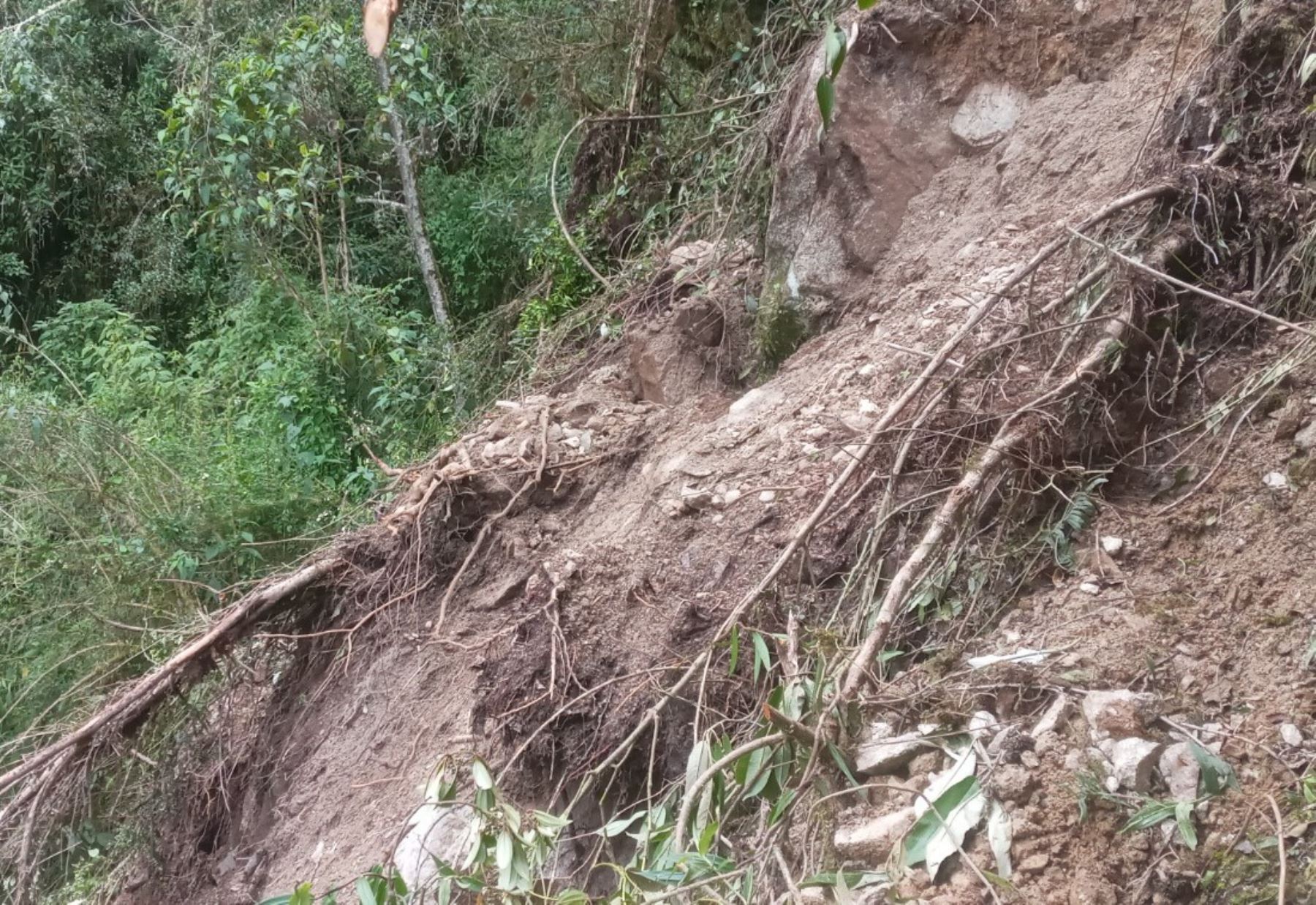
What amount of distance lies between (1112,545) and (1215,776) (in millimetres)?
681

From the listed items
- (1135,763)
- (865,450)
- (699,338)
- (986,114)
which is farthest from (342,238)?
(1135,763)

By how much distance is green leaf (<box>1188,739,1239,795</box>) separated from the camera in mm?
1735

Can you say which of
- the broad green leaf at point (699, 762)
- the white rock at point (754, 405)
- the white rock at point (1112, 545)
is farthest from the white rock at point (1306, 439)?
the white rock at point (754, 405)

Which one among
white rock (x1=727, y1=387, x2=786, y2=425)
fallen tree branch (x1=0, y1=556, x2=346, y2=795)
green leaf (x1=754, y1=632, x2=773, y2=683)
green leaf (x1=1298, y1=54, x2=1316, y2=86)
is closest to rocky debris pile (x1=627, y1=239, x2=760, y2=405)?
white rock (x1=727, y1=387, x2=786, y2=425)

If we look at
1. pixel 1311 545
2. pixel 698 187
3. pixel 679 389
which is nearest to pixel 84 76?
pixel 698 187

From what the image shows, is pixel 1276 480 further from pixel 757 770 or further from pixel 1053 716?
pixel 757 770

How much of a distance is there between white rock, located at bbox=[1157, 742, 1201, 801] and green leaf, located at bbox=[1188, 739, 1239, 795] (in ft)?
0.07

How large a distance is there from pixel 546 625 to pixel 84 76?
9.04m

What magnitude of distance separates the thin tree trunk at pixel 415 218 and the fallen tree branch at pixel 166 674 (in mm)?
3315

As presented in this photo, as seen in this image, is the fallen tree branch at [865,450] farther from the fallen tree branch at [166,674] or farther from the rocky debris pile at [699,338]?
the fallen tree branch at [166,674]

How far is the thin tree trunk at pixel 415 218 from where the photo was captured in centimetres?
730

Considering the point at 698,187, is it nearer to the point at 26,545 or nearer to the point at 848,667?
the point at 848,667

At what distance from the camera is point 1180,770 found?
1.81m

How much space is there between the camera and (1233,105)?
2768 mm
